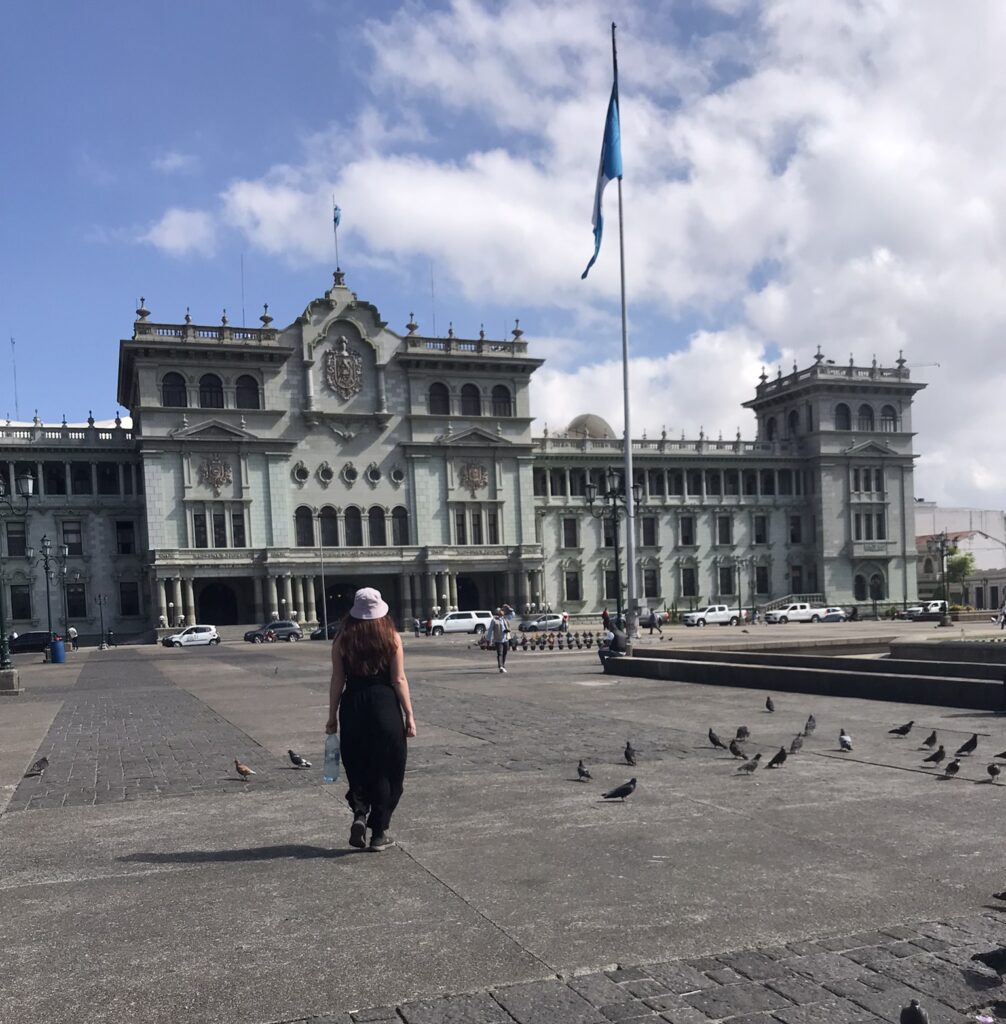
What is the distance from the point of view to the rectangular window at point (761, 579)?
78.7m

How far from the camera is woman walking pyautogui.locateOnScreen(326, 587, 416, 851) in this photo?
6.65m

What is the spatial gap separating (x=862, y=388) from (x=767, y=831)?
77911 mm

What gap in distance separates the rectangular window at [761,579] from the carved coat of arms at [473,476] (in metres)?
23.8

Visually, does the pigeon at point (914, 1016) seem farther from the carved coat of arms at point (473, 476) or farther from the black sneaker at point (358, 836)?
the carved coat of arms at point (473, 476)

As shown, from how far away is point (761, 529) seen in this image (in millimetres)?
79438

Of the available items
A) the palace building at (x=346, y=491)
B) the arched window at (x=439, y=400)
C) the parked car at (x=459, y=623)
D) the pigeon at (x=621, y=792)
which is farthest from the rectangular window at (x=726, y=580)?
the pigeon at (x=621, y=792)

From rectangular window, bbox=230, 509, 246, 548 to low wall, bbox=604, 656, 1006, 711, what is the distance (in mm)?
46014

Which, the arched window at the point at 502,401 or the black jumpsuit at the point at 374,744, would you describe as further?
the arched window at the point at 502,401

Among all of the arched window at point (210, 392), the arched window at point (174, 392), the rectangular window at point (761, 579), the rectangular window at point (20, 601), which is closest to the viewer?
the rectangular window at point (20, 601)

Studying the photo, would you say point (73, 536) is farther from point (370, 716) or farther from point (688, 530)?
point (370, 716)

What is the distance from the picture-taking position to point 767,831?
695 centimetres

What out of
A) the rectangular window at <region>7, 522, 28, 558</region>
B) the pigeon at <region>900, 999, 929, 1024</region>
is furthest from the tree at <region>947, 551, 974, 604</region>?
the pigeon at <region>900, 999, 929, 1024</region>

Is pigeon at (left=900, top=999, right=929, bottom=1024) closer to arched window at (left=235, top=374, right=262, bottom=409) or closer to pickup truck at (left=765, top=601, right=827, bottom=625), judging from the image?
pickup truck at (left=765, top=601, right=827, bottom=625)

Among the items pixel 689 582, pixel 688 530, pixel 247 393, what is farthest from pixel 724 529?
pixel 247 393
